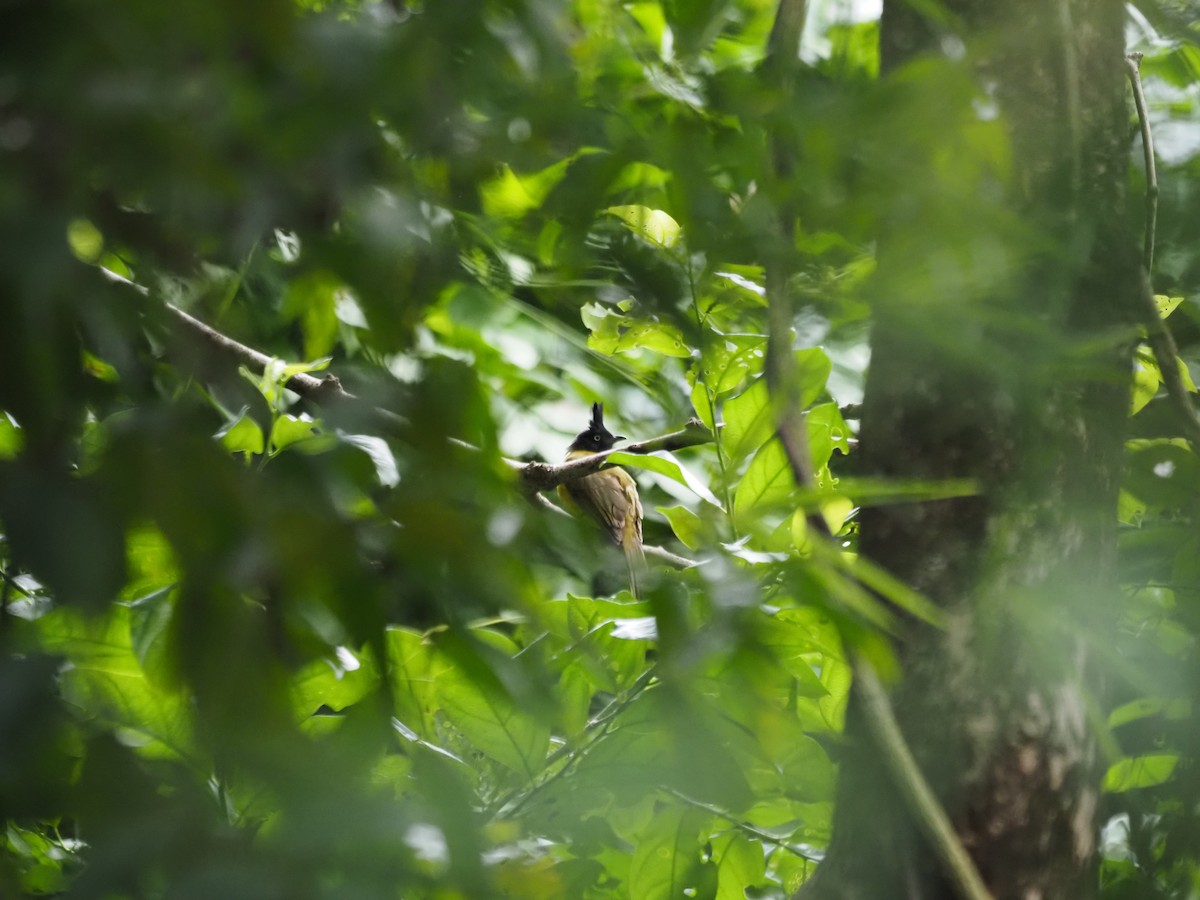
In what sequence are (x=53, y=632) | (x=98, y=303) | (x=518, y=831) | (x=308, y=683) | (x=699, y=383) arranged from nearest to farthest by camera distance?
(x=98, y=303) → (x=518, y=831) → (x=53, y=632) → (x=308, y=683) → (x=699, y=383)

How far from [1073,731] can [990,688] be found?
Answer: 0.18 ft

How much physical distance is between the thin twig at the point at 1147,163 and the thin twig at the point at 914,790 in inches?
13.0

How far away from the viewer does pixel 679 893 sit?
36.5 inches

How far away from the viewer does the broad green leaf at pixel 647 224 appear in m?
0.58

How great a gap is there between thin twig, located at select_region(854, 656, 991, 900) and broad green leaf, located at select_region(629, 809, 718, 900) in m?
0.30

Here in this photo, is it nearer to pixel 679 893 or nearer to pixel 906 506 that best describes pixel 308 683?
pixel 679 893

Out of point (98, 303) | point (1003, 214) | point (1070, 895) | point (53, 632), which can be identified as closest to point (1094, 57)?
point (1003, 214)

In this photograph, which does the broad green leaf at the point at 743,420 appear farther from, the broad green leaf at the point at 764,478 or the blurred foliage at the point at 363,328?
the blurred foliage at the point at 363,328

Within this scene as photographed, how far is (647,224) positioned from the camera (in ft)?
2.31

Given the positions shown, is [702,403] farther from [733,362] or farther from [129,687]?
[129,687]

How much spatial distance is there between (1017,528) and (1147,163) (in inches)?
11.1

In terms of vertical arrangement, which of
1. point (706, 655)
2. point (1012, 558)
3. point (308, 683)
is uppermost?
point (706, 655)

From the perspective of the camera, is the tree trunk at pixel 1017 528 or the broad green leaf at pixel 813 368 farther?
the broad green leaf at pixel 813 368

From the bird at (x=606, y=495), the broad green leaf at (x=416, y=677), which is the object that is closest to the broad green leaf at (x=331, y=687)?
the broad green leaf at (x=416, y=677)
